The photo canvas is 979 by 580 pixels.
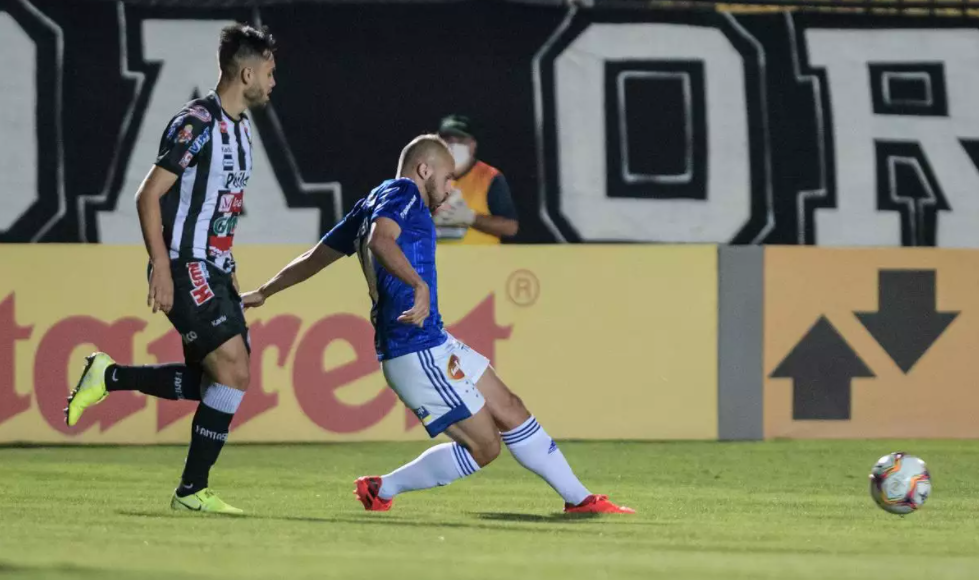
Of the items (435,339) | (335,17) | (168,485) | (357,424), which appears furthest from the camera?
(335,17)

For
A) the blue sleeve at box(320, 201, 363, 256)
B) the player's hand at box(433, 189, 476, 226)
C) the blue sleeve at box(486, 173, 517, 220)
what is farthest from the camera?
the blue sleeve at box(486, 173, 517, 220)

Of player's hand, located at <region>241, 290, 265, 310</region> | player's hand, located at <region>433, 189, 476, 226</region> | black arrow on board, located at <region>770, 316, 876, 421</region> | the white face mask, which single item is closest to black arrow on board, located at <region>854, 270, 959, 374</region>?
black arrow on board, located at <region>770, 316, 876, 421</region>

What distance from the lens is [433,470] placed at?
6.98 m

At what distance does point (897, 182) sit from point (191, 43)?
538 centimetres

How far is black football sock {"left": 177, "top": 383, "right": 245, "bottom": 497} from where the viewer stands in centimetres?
685

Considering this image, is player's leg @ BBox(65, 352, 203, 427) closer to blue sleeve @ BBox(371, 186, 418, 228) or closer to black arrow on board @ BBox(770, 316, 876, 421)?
blue sleeve @ BBox(371, 186, 418, 228)

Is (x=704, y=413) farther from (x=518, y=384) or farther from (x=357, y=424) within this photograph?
(x=357, y=424)

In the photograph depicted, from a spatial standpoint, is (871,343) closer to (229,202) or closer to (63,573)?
(229,202)

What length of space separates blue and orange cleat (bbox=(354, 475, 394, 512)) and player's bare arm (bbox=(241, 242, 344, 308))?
815 millimetres

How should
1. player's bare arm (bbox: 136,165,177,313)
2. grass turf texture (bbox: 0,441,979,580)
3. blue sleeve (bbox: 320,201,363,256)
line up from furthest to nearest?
blue sleeve (bbox: 320,201,363,256), player's bare arm (bbox: 136,165,177,313), grass turf texture (bbox: 0,441,979,580)

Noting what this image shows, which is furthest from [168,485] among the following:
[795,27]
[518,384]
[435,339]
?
[795,27]

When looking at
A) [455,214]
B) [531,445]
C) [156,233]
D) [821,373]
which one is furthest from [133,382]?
[821,373]

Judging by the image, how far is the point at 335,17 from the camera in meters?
13.2

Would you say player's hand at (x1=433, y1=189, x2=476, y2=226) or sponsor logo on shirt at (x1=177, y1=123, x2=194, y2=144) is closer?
sponsor logo on shirt at (x1=177, y1=123, x2=194, y2=144)
